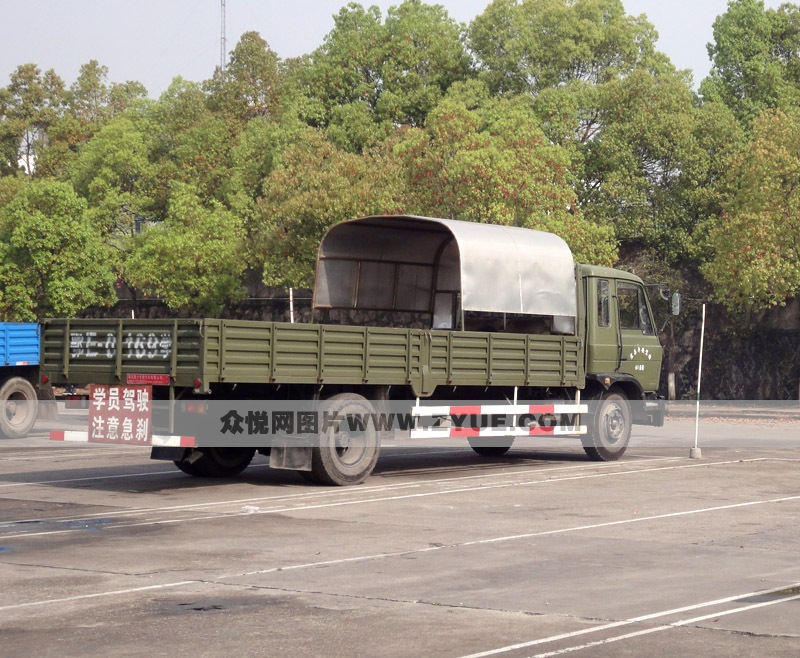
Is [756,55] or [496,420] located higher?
[756,55]

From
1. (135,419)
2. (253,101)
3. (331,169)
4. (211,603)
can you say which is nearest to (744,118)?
(331,169)

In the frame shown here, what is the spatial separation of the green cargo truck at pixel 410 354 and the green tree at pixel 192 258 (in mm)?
30898

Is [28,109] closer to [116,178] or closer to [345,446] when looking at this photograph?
[116,178]

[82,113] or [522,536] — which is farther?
[82,113]

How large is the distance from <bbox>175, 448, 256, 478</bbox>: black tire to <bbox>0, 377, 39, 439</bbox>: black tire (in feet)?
27.1

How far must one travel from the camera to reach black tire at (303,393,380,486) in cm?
1553

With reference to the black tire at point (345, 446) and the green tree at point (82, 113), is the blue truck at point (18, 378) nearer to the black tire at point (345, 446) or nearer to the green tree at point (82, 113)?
the black tire at point (345, 446)

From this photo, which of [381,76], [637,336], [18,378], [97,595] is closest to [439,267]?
[637,336]

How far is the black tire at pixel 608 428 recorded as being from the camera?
64.5 ft

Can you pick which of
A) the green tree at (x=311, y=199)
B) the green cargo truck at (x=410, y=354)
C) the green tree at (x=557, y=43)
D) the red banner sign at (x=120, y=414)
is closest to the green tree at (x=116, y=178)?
the green tree at (x=311, y=199)

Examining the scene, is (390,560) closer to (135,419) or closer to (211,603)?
(211,603)

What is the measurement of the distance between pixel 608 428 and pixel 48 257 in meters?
34.2

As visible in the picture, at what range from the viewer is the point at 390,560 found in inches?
414

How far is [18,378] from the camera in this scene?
24.5m
